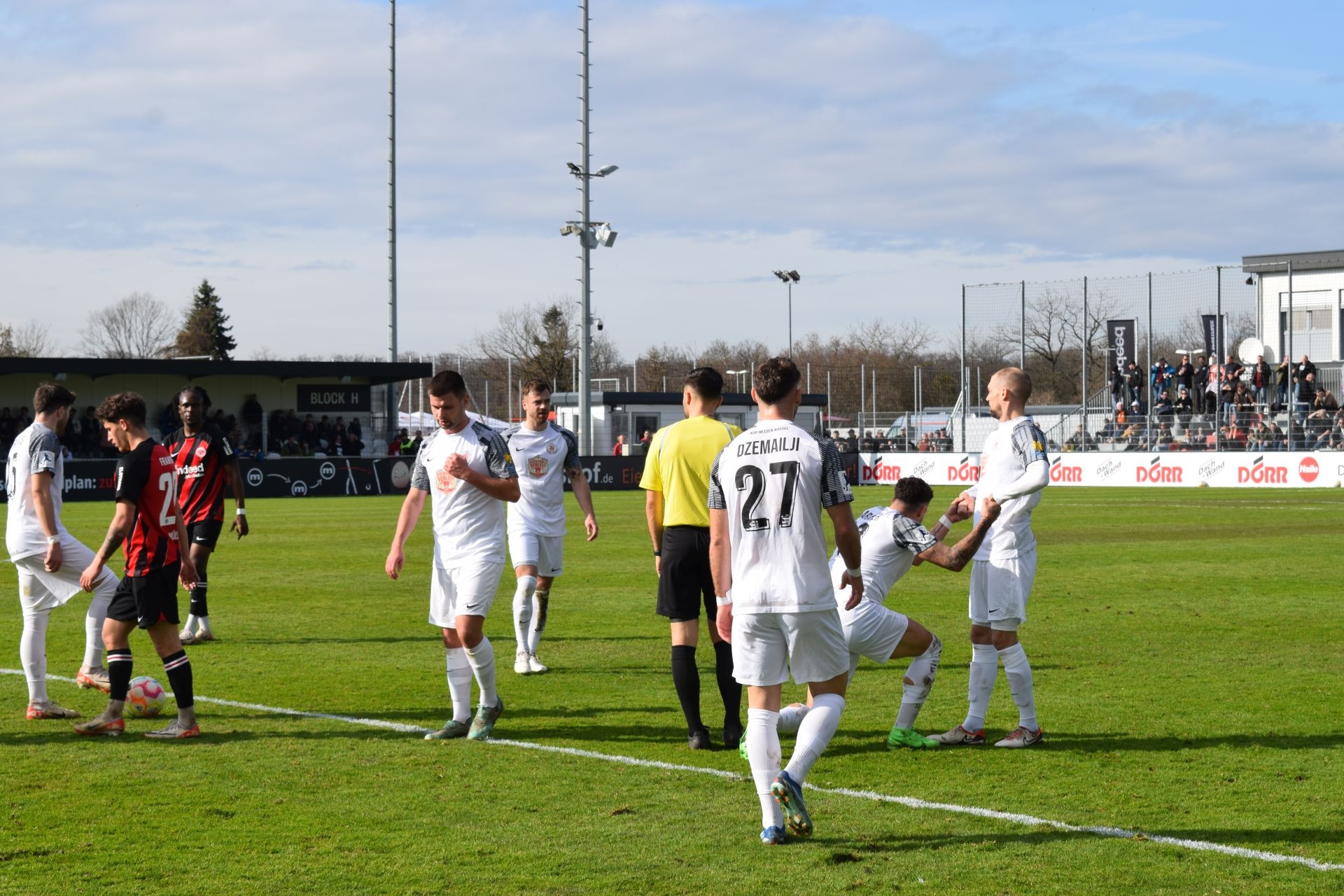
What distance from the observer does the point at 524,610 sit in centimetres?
1023

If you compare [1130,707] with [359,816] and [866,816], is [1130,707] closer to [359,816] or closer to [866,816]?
[866,816]

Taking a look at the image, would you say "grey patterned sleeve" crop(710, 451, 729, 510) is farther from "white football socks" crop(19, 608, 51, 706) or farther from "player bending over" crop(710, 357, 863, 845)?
"white football socks" crop(19, 608, 51, 706)

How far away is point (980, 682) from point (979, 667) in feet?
0.26

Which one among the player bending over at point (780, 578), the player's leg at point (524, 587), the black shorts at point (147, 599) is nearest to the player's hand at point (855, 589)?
the player bending over at point (780, 578)

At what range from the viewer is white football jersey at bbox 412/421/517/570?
25.4ft

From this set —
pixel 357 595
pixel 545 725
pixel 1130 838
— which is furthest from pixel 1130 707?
pixel 357 595

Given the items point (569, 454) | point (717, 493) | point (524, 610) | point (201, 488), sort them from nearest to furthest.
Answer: point (717, 493), point (524, 610), point (569, 454), point (201, 488)

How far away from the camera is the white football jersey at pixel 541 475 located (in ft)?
34.9

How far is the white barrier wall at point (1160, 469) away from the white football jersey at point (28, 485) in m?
31.7

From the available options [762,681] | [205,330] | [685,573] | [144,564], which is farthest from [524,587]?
[205,330]

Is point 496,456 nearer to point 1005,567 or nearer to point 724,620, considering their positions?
point 724,620

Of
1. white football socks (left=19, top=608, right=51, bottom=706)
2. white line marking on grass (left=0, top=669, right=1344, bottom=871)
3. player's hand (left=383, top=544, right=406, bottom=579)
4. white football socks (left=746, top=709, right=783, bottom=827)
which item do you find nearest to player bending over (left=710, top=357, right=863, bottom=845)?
white football socks (left=746, top=709, right=783, bottom=827)

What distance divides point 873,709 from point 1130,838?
302cm

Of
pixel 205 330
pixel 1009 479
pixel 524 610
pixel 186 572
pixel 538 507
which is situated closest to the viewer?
pixel 1009 479
